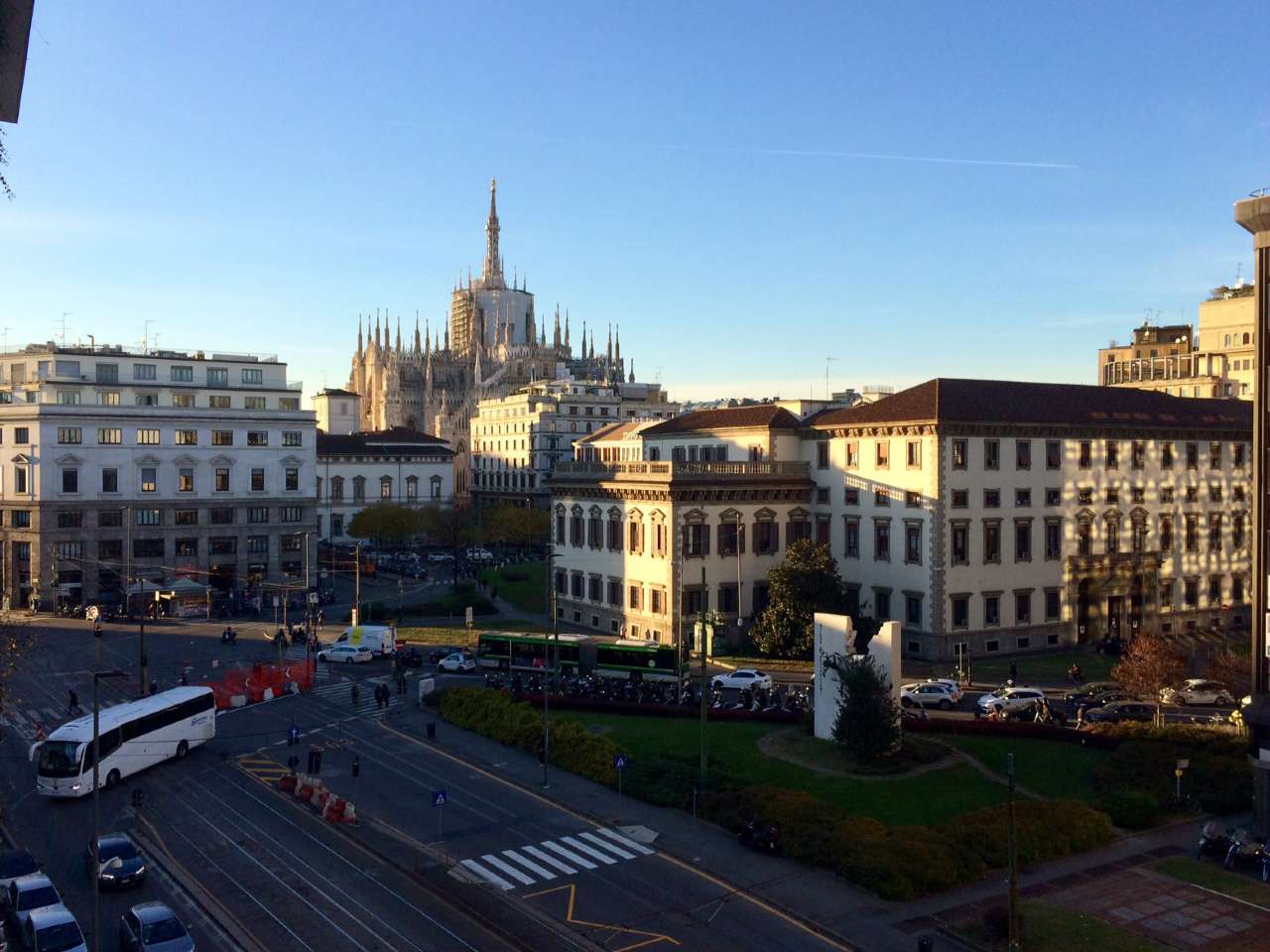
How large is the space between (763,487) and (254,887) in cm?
4199

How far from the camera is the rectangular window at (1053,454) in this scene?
205ft

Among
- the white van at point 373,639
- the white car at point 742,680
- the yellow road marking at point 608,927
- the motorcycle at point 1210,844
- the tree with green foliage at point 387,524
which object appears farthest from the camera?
the tree with green foliage at point 387,524

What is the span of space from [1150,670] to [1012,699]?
19.2 feet

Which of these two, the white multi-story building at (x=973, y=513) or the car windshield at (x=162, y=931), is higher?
the white multi-story building at (x=973, y=513)

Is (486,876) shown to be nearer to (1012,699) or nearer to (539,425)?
(1012,699)

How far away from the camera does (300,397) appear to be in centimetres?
9075

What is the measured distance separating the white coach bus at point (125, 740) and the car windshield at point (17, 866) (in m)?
8.23

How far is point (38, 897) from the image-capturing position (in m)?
26.0

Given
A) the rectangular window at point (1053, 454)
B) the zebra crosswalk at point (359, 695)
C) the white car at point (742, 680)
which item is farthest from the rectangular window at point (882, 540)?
the zebra crosswalk at point (359, 695)

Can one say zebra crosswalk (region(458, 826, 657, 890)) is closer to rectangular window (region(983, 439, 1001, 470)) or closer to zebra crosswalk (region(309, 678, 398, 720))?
zebra crosswalk (region(309, 678, 398, 720))

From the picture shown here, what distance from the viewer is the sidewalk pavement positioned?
26.6 meters

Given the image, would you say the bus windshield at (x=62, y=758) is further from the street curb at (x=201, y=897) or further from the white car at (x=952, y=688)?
the white car at (x=952, y=688)

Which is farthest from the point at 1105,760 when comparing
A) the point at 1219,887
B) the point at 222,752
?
the point at 222,752

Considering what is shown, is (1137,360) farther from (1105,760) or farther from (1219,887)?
(1219,887)
